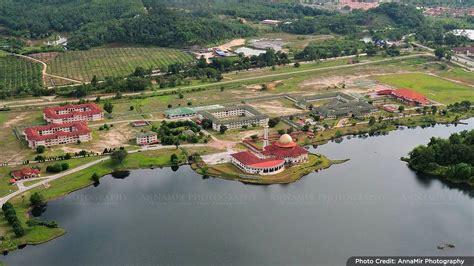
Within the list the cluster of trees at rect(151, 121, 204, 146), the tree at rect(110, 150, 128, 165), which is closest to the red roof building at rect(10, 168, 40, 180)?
the tree at rect(110, 150, 128, 165)

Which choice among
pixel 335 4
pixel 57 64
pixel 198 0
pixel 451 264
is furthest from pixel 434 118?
pixel 335 4

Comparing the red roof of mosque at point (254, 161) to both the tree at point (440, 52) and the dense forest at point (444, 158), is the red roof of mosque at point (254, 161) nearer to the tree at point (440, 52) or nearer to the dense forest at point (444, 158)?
the dense forest at point (444, 158)

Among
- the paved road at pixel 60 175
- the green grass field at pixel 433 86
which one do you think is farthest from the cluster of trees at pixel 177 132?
the green grass field at pixel 433 86

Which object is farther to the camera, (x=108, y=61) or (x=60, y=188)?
(x=108, y=61)

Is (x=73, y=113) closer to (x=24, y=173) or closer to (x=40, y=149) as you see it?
(x=40, y=149)

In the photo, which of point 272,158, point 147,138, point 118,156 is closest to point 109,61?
point 147,138
